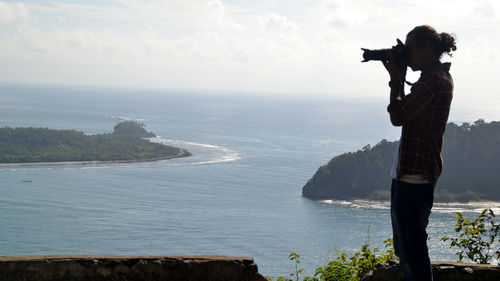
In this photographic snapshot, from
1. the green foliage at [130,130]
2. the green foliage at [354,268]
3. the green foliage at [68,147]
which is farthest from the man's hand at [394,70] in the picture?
the green foliage at [130,130]

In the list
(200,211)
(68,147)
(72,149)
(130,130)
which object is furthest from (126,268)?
(130,130)

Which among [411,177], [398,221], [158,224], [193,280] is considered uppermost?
[411,177]

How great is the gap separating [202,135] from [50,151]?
99.3 ft

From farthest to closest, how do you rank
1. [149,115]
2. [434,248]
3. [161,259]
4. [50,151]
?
1. [149,115]
2. [50,151]
3. [434,248]
4. [161,259]

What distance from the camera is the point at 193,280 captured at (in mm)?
2297

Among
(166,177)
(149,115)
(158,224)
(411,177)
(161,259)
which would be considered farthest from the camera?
(149,115)

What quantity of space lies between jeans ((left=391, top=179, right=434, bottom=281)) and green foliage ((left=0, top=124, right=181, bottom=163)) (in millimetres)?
67816

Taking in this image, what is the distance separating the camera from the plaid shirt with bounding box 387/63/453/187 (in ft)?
6.38

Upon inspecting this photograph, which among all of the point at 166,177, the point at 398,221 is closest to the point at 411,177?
the point at 398,221

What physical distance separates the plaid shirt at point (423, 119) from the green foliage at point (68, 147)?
67909mm

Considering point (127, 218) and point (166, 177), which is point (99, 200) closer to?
point (127, 218)

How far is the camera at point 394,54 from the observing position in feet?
6.57

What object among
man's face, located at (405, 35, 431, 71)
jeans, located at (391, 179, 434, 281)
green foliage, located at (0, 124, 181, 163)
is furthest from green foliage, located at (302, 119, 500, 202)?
man's face, located at (405, 35, 431, 71)

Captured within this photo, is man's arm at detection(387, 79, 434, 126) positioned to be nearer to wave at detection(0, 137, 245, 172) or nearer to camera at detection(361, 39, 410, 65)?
camera at detection(361, 39, 410, 65)
